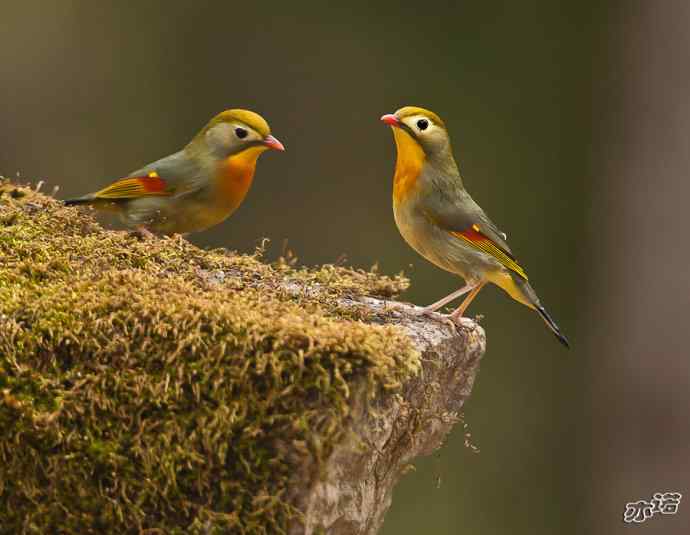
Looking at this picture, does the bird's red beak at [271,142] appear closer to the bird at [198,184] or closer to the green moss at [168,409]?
the bird at [198,184]

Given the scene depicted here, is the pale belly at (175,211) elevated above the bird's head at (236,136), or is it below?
below

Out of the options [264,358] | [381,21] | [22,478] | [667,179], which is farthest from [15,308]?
[381,21]

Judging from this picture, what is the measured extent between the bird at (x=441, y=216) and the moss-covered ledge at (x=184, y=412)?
1.14 metres

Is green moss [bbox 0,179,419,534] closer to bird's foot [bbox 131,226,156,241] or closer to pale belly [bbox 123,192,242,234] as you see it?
bird's foot [bbox 131,226,156,241]

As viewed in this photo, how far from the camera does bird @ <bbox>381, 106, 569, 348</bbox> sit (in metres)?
3.56

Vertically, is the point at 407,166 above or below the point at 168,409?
above

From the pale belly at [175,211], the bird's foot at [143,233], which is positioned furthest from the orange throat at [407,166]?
the bird's foot at [143,233]

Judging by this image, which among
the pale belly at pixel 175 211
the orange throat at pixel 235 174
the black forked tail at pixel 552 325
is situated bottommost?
the black forked tail at pixel 552 325

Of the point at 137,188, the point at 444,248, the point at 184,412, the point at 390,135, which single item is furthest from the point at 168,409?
the point at 390,135

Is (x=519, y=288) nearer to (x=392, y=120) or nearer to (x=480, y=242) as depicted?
(x=480, y=242)

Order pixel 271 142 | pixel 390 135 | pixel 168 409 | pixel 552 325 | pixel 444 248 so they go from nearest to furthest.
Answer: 1. pixel 168 409
2. pixel 444 248
3. pixel 552 325
4. pixel 271 142
5. pixel 390 135

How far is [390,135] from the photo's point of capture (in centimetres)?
894

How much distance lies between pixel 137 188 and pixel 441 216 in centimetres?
129

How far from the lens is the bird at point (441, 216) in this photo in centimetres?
356
